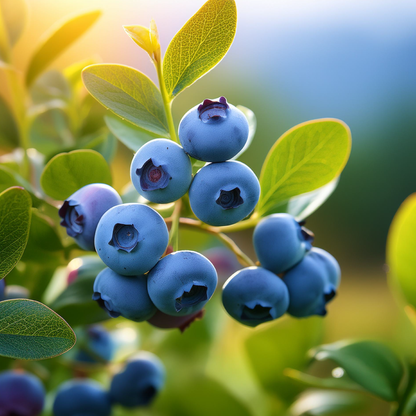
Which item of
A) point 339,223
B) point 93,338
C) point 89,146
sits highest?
point 89,146

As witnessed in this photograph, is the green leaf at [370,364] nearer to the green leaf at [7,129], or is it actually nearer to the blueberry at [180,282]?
the blueberry at [180,282]

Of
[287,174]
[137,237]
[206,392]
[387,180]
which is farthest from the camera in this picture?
[387,180]

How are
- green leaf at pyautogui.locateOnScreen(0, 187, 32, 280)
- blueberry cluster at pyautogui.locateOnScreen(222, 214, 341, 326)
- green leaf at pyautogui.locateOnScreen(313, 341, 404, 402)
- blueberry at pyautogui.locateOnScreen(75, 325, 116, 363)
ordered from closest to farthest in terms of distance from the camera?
green leaf at pyautogui.locateOnScreen(0, 187, 32, 280) → blueberry cluster at pyautogui.locateOnScreen(222, 214, 341, 326) → green leaf at pyautogui.locateOnScreen(313, 341, 404, 402) → blueberry at pyautogui.locateOnScreen(75, 325, 116, 363)

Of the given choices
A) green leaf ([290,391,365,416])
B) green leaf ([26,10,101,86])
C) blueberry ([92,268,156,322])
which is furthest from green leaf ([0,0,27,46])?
green leaf ([290,391,365,416])

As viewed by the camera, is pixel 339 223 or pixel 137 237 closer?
pixel 137 237

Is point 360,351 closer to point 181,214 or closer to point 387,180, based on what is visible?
point 181,214

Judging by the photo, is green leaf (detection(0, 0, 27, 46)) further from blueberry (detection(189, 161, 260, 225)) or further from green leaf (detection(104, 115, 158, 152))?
blueberry (detection(189, 161, 260, 225))

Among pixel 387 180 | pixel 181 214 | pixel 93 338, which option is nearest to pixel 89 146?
pixel 181 214
